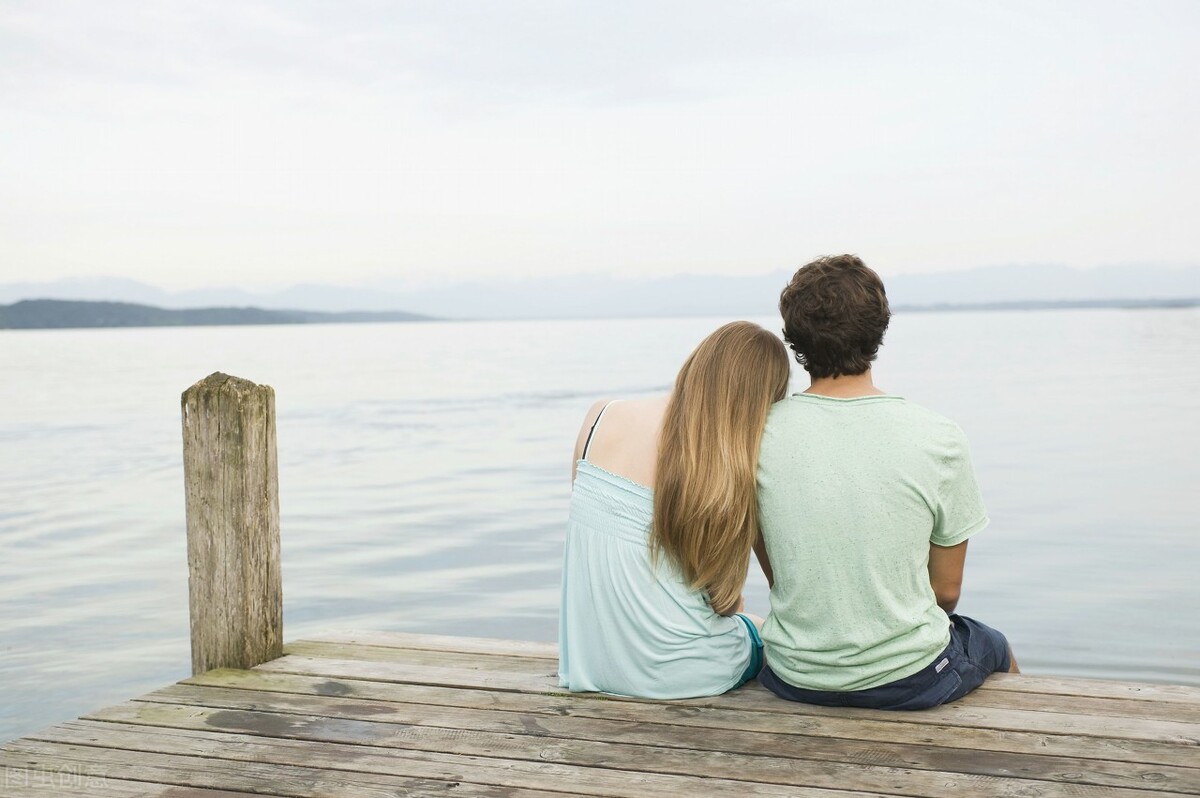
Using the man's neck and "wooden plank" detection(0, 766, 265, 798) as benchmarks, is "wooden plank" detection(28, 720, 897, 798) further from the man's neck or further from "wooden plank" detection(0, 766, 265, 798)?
the man's neck

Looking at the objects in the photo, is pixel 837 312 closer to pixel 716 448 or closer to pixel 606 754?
pixel 716 448

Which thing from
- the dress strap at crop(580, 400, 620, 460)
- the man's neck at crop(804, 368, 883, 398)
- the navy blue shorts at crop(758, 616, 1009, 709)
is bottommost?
the navy blue shorts at crop(758, 616, 1009, 709)

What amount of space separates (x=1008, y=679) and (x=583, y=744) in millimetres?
1543

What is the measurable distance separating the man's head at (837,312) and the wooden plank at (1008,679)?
1296mm

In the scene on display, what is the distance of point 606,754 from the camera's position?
2953mm

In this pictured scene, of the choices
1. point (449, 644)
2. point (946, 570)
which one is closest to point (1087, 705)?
point (946, 570)

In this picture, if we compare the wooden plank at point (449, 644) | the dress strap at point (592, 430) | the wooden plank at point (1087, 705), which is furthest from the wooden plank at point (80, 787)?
the wooden plank at point (1087, 705)

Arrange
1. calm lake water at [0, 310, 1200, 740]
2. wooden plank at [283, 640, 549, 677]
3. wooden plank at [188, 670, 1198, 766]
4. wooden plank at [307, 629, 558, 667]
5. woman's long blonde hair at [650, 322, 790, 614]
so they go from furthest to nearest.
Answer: calm lake water at [0, 310, 1200, 740]
wooden plank at [307, 629, 558, 667]
wooden plank at [283, 640, 549, 677]
woman's long blonde hair at [650, 322, 790, 614]
wooden plank at [188, 670, 1198, 766]

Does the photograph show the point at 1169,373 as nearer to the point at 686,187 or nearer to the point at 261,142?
the point at 686,187

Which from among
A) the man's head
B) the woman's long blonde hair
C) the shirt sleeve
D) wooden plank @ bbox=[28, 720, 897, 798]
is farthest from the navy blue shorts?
the man's head

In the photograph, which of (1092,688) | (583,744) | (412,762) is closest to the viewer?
(412,762)

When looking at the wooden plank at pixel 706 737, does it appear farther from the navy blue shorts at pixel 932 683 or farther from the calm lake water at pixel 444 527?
the calm lake water at pixel 444 527

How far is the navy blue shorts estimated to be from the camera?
10.5 feet

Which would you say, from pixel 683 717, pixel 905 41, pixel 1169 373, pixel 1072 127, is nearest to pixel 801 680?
pixel 683 717
